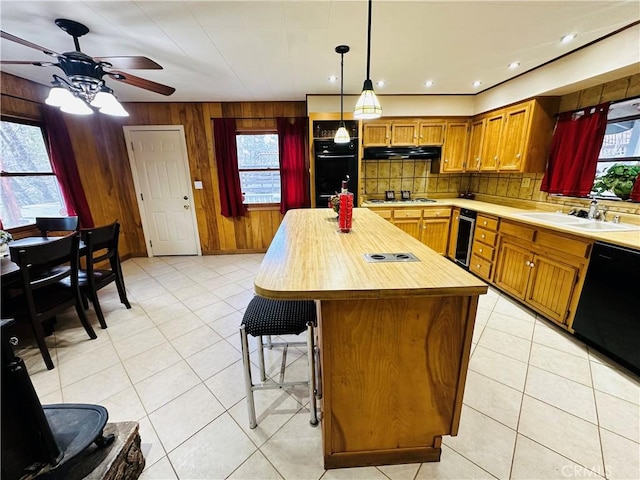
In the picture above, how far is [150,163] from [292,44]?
10.6 feet

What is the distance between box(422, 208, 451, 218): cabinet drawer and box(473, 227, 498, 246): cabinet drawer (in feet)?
1.94

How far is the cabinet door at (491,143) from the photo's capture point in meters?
3.38

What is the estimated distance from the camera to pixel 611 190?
8.09 feet

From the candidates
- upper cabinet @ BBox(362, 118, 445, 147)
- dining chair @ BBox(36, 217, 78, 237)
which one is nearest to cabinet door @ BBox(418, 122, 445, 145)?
upper cabinet @ BBox(362, 118, 445, 147)

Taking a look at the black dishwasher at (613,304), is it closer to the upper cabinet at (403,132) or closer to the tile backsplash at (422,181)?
the tile backsplash at (422,181)

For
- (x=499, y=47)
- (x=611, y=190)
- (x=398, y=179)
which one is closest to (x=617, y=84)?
(x=611, y=190)

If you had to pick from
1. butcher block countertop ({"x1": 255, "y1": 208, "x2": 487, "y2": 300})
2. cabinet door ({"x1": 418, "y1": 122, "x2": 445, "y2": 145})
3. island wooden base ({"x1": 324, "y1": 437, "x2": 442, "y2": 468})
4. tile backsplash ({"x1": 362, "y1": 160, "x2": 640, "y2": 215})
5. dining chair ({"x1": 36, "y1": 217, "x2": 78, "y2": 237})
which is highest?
cabinet door ({"x1": 418, "y1": 122, "x2": 445, "y2": 145})

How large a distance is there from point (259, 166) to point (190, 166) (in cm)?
111

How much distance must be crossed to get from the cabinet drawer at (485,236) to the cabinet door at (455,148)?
47.5 inches

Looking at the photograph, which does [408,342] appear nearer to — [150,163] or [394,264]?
[394,264]

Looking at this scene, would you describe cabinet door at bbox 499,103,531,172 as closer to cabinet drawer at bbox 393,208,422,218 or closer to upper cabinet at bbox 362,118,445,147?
upper cabinet at bbox 362,118,445,147

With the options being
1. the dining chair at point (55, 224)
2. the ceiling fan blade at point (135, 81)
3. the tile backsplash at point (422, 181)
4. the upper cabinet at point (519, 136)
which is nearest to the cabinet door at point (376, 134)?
the tile backsplash at point (422, 181)

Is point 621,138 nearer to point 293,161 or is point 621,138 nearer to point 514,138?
point 514,138

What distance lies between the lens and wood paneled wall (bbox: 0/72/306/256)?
372cm
